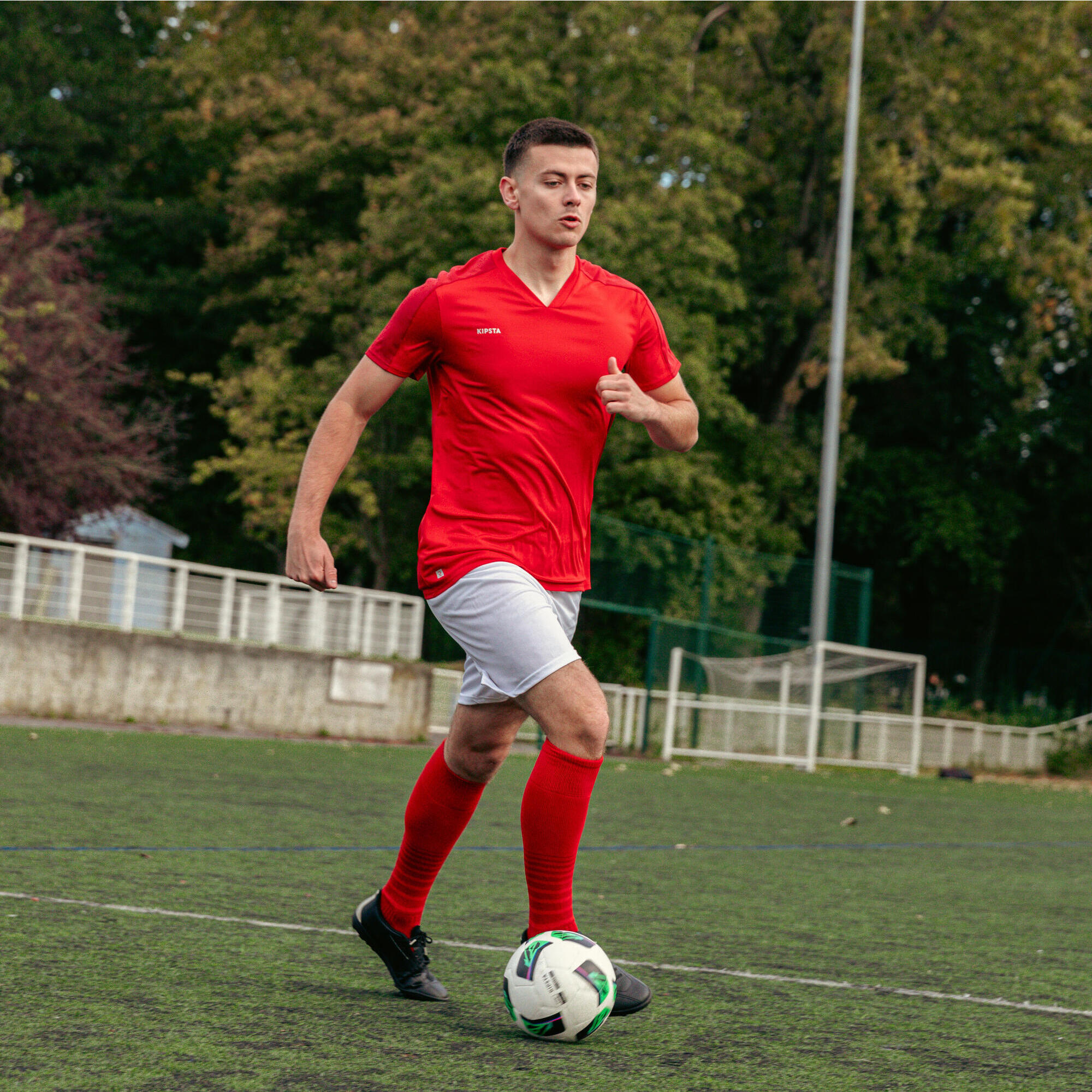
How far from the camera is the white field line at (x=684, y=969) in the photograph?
13.6ft

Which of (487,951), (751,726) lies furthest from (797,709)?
(487,951)

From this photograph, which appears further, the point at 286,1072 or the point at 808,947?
the point at 808,947

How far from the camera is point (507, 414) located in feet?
12.0

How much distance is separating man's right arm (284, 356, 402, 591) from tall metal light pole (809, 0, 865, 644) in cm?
1802

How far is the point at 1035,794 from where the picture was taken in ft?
59.2

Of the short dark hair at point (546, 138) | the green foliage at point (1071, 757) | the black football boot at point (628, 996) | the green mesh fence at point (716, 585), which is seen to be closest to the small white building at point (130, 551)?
the green mesh fence at point (716, 585)

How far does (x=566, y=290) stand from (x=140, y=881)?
9.20 ft

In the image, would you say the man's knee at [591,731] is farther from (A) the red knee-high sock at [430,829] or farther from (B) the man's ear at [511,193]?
(B) the man's ear at [511,193]

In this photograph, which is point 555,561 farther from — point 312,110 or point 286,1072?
point 312,110

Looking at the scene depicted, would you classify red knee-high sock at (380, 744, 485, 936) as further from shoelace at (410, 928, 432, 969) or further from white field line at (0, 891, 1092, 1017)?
white field line at (0, 891, 1092, 1017)

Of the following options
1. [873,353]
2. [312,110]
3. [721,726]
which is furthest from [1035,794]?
[312,110]

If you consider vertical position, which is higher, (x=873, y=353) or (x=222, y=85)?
(x=222, y=85)

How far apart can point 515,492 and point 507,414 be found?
0.19 meters

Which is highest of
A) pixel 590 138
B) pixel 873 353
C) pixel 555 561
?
pixel 873 353
